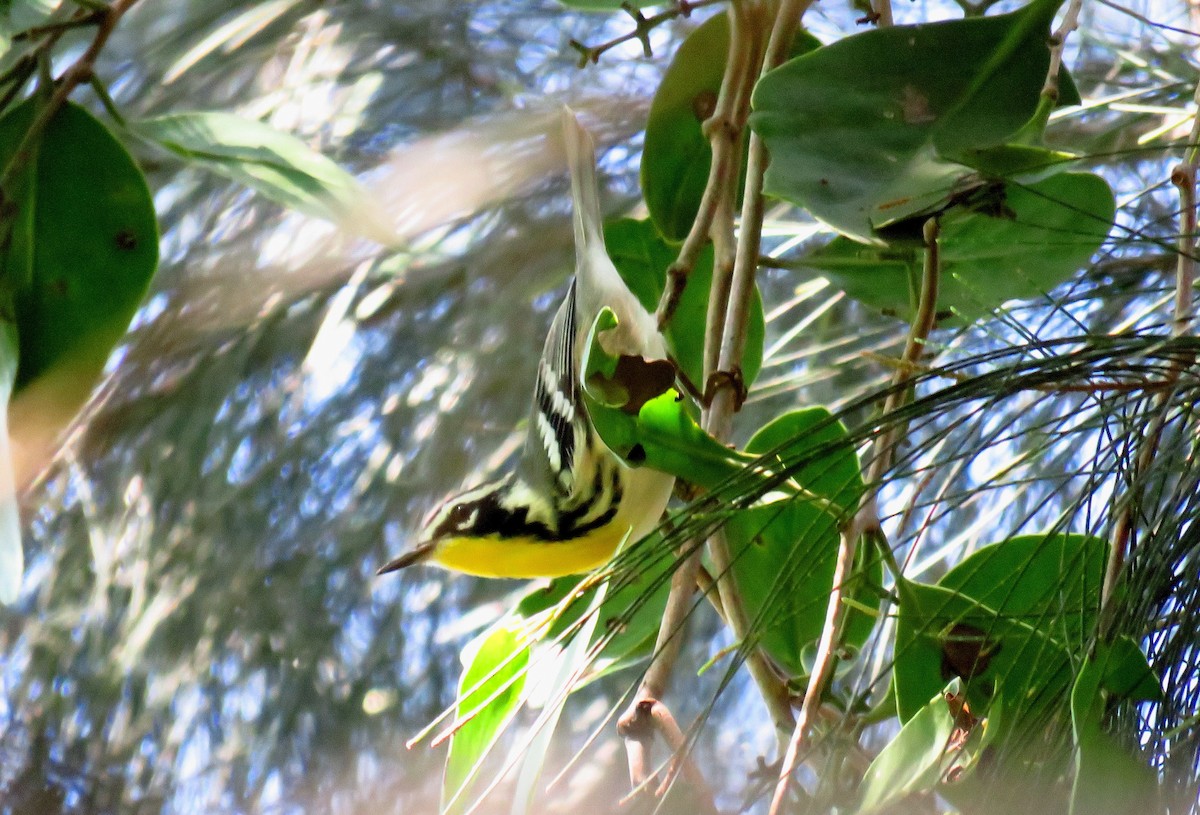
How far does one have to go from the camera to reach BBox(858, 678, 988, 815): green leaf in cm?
64

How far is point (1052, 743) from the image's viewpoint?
624 mm

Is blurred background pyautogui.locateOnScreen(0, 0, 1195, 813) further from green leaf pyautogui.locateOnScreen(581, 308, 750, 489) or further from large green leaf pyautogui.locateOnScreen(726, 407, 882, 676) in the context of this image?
green leaf pyautogui.locateOnScreen(581, 308, 750, 489)

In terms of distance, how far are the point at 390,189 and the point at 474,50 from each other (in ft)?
1.01

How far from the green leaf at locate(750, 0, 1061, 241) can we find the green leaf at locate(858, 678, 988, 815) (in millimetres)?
286

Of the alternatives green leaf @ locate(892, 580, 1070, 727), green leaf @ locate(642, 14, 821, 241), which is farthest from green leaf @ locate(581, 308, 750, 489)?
green leaf @ locate(642, 14, 821, 241)

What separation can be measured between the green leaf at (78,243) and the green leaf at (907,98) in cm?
39

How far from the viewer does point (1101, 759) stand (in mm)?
535

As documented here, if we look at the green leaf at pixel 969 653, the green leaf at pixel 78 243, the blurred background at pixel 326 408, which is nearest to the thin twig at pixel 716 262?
the green leaf at pixel 969 653

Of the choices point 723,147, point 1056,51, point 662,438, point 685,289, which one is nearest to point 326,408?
point 685,289

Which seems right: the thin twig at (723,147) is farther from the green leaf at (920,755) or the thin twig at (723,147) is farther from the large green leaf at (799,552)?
the green leaf at (920,755)

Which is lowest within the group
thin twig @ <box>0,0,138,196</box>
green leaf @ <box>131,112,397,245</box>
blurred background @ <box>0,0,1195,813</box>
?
blurred background @ <box>0,0,1195,813</box>

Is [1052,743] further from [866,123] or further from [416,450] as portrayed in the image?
[416,450]

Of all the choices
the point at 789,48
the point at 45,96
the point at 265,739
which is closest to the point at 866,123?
the point at 789,48

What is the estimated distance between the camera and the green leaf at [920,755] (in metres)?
0.64
